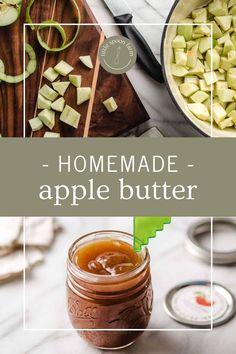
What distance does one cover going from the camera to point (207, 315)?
43.2 inches

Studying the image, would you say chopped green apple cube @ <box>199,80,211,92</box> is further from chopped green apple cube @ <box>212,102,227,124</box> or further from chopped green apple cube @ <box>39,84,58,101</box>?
chopped green apple cube @ <box>39,84,58,101</box>

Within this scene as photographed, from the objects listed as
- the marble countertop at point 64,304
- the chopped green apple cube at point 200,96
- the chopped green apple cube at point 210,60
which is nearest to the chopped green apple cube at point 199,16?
the chopped green apple cube at point 210,60

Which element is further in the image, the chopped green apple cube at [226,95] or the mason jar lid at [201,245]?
the mason jar lid at [201,245]

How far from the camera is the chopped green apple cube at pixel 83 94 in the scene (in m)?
1.07

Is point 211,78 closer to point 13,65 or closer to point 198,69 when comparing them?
point 198,69

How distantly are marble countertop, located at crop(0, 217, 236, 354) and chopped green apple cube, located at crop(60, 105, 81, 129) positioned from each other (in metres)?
0.14

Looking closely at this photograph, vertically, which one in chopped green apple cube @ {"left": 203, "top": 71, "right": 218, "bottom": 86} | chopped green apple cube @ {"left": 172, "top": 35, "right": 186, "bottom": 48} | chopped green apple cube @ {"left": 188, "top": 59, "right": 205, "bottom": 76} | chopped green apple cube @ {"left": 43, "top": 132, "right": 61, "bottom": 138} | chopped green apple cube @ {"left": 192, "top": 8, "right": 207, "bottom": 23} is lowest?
chopped green apple cube @ {"left": 43, "top": 132, "right": 61, "bottom": 138}

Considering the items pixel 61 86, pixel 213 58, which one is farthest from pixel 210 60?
pixel 61 86

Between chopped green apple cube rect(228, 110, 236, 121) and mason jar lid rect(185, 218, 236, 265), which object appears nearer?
chopped green apple cube rect(228, 110, 236, 121)

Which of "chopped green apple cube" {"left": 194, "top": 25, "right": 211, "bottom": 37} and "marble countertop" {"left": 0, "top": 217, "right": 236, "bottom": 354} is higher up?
"chopped green apple cube" {"left": 194, "top": 25, "right": 211, "bottom": 37}

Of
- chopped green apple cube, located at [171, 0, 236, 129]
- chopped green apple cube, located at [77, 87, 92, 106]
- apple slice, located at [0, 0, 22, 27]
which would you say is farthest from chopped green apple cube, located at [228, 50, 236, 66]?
apple slice, located at [0, 0, 22, 27]

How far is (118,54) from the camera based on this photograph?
1.03 metres

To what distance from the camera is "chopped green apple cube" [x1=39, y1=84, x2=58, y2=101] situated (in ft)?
3.44

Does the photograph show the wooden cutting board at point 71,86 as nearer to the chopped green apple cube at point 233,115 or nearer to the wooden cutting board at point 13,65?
the wooden cutting board at point 13,65
